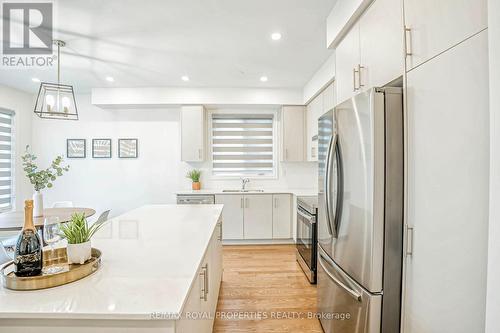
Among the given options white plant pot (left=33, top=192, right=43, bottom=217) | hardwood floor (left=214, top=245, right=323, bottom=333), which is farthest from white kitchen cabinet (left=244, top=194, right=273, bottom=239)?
white plant pot (left=33, top=192, right=43, bottom=217)

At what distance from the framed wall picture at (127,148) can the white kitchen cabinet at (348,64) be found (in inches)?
153

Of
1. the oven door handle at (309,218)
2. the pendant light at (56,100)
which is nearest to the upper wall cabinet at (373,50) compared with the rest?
the oven door handle at (309,218)

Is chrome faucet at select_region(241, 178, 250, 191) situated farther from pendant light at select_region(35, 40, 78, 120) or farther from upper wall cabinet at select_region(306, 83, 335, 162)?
pendant light at select_region(35, 40, 78, 120)

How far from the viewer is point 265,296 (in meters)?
2.60

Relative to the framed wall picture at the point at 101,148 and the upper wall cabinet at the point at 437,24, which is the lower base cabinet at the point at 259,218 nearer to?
the framed wall picture at the point at 101,148

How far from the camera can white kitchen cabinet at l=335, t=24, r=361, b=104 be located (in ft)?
5.84

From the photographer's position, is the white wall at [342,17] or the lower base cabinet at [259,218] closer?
the white wall at [342,17]

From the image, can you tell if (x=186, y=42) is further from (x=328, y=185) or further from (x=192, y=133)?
(x=328, y=185)

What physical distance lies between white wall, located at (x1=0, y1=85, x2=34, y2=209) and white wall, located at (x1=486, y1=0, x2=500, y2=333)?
19.5 ft

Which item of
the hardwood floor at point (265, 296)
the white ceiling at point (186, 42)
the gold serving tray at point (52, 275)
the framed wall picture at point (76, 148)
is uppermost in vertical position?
the white ceiling at point (186, 42)

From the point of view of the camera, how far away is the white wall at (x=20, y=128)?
168 inches

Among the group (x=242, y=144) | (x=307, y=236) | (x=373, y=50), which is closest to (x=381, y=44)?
(x=373, y=50)

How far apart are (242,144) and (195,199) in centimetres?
141

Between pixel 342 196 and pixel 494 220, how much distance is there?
0.83 metres
